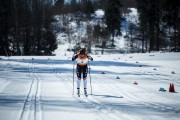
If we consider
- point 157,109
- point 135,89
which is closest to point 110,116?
point 157,109

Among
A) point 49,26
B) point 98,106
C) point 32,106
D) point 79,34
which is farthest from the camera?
point 79,34

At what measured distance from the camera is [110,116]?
352 inches

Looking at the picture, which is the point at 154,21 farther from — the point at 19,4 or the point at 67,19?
the point at 67,19

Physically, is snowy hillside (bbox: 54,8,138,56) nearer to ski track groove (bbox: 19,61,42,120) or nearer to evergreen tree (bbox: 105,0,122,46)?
evergreen tree (bbox: 105,0,122,46)

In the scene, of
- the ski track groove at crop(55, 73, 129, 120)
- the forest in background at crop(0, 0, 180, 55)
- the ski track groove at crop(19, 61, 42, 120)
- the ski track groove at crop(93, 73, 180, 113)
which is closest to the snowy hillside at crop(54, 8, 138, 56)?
the forest in background at crop(0, 0, 180, 55)

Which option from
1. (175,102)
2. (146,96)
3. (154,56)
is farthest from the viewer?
(154,56)

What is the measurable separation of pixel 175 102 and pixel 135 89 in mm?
3454

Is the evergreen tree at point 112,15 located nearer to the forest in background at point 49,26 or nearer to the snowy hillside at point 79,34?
the forest in background at point 49,26

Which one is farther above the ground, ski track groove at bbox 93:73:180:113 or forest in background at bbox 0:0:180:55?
forest in background at bbox 0:0:180:55

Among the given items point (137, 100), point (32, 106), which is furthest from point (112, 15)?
point (32, 106)

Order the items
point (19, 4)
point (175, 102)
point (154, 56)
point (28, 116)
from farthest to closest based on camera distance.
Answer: point (19, 4) < point (154, 56) < point (175, 102) < point (28, 116)

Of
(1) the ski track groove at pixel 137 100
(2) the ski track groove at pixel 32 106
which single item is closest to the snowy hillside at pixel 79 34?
(1) the ski track groove at pixel 137 100

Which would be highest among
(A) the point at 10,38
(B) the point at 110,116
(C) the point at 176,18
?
(C) the point at 176,18

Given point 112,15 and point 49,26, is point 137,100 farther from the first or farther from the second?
point 112,15
